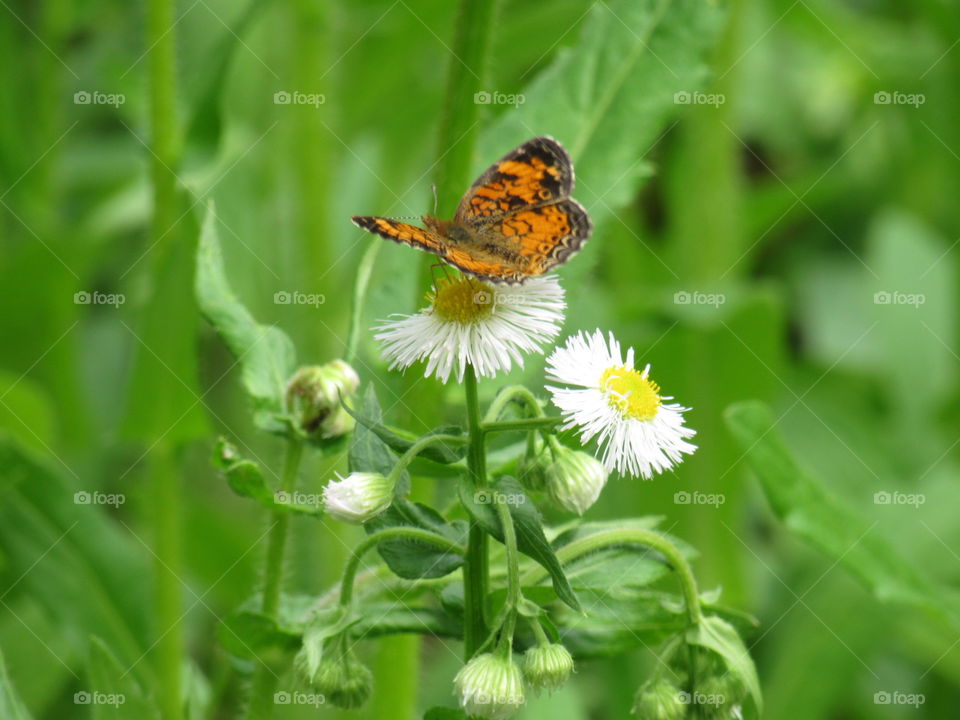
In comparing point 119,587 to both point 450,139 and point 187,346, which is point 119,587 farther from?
point 450,139

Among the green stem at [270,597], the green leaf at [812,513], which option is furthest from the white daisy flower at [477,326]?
the green leaf at [812,513]

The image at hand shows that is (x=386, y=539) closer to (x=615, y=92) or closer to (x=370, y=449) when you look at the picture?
(x=370, y=449)

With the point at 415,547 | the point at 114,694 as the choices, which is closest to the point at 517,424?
the point at 415,547

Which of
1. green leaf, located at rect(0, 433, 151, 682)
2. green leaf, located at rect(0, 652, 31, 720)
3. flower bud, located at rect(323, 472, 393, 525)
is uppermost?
flower bud, located at rect(323, 472, 393, 525)

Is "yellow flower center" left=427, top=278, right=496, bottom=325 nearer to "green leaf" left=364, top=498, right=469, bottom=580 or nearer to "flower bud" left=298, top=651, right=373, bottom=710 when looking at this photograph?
"green leaf" left=364, top=498, right=469, bottom=580

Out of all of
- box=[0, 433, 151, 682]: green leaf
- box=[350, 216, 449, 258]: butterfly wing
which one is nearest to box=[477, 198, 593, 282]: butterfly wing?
box=[350, 216, 449, 258]: butterfly wing

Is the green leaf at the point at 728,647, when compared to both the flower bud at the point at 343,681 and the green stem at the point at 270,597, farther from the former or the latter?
the green stem at the point at 270,597
